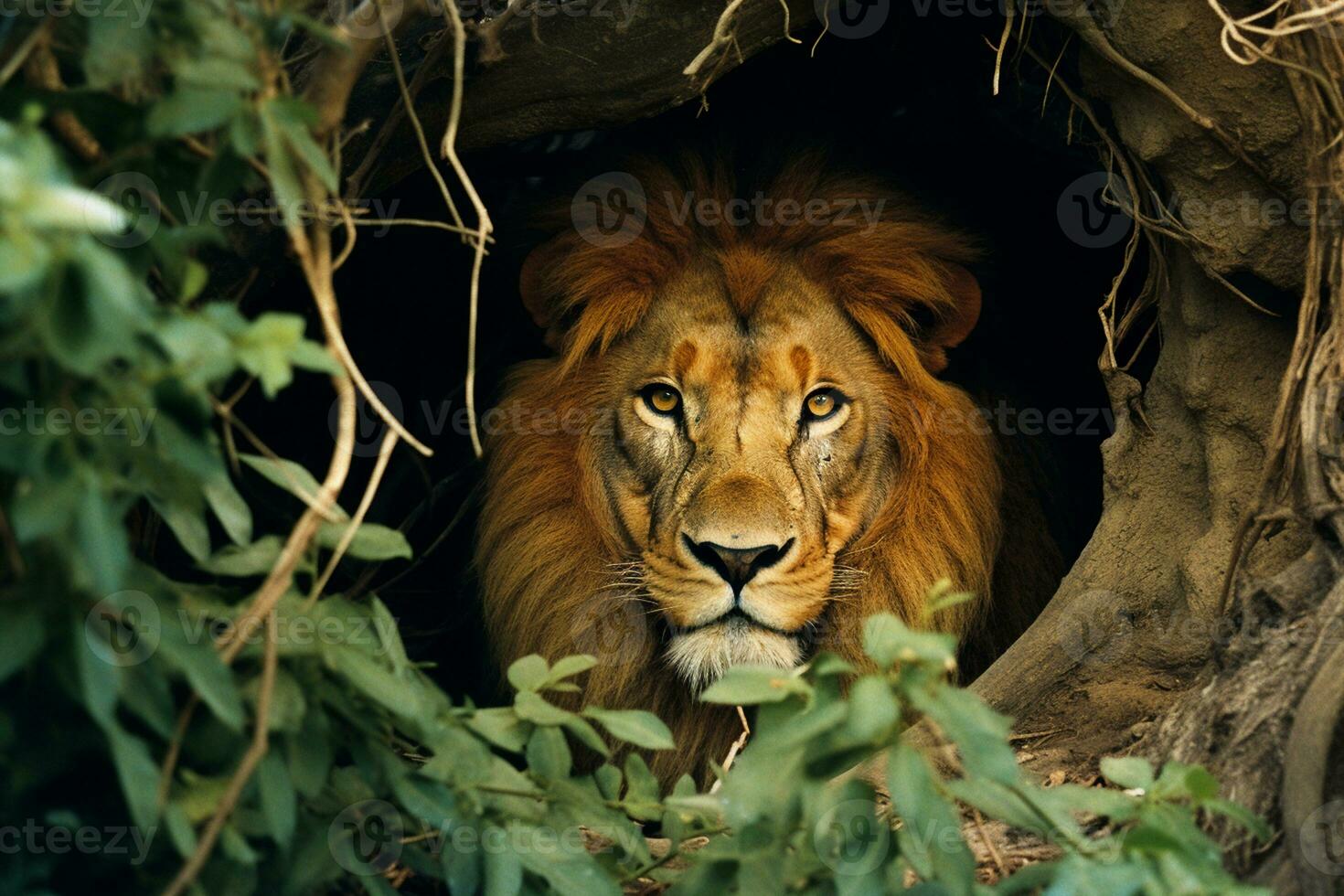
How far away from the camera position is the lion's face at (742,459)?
3.93 metres

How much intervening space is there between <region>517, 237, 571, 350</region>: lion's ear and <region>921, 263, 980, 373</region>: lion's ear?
1213mm

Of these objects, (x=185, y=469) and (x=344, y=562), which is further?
(x=344, y=562)

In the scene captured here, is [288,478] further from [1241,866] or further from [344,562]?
[344,562]

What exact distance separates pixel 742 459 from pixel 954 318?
39.7 inches

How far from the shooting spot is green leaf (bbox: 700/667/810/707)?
247 centimetres

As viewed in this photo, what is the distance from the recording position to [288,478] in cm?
252

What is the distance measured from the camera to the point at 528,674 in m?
3.02

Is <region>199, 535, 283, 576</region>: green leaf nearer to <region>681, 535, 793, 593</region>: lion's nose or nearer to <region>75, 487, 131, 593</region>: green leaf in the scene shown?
<region>75, 487, 131, 593</region>: green leaf

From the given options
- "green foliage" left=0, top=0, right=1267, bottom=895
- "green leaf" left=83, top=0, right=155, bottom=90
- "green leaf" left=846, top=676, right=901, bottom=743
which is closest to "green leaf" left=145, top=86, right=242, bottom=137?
"green foliage" left=0, top=0, right=1267, bottom=895

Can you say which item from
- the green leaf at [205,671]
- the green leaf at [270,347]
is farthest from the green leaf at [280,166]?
the green leaf at [205,671]

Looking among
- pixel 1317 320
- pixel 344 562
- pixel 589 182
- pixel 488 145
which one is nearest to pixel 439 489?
pixel 344 562

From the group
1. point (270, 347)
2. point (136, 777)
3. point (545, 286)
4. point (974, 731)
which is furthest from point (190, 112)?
point (545, 286)

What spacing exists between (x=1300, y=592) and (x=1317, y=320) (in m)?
0.72

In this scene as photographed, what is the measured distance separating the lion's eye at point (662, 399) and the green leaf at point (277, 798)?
2.17 metres
